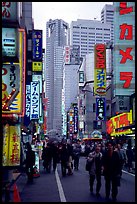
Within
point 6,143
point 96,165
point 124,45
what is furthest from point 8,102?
point 124,45

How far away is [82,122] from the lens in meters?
104

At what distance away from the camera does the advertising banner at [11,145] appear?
15844 mm

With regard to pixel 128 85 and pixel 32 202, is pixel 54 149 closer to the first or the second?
pixel 32 202

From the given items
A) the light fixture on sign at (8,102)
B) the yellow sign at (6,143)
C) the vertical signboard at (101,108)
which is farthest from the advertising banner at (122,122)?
the light fixture on sign at (8,102)

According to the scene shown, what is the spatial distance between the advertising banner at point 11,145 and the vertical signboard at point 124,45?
23873 millimetres

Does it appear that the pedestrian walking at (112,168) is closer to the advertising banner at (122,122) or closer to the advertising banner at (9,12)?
the advertising banner at (9,12)

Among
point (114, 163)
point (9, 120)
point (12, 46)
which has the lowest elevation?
point (114, 163)

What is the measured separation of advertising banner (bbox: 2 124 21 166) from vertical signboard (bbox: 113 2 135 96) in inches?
940

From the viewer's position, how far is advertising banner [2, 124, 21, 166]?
15.8m

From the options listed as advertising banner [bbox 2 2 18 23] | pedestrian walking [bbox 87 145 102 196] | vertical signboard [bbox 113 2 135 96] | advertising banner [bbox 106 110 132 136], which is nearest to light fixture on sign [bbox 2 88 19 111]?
advertising banner [bbox 2 2 18 23]

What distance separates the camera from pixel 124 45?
39156mm

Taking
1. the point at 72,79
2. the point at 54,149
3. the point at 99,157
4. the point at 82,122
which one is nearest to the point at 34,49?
the point at 54,149

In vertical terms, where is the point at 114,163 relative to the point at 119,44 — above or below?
below

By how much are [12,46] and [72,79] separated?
18125cm
